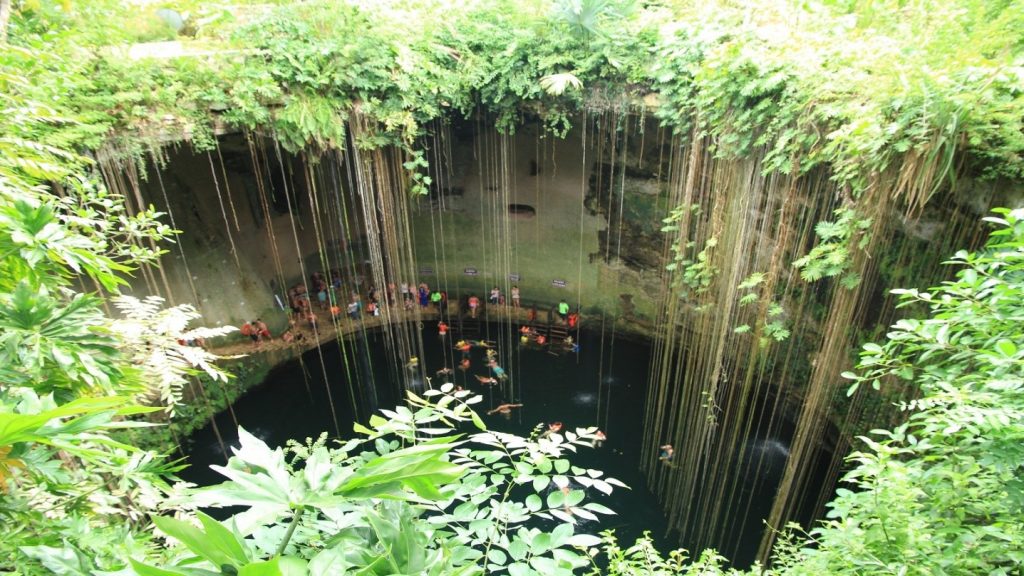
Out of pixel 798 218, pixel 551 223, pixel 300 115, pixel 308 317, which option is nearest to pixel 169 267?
pixel 308 317

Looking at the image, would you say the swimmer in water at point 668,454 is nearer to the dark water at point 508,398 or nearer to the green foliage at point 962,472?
the dark water at point 508,398

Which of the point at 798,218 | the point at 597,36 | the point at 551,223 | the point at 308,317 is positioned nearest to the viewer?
the point at 798,218

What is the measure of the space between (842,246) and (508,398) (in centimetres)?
428

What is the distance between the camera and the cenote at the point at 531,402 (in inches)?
204

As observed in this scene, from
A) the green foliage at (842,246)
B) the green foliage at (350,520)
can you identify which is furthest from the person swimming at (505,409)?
the green foliage at (350,520)

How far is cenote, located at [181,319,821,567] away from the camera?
17.0 feet

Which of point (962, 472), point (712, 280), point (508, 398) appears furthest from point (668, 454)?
point (962, 472)

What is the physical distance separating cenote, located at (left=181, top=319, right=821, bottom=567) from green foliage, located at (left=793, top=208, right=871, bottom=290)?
2448 millimetres

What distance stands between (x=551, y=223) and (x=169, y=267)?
16.5 ft

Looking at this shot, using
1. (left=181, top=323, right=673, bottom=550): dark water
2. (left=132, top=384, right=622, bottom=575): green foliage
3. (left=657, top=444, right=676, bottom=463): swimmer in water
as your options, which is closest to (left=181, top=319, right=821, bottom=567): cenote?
(left=181, top=323, right=673, bottom=550): dark water

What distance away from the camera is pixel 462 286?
28.3 ft

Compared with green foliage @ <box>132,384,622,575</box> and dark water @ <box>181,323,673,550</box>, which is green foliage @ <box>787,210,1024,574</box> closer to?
green foliage @ <box>132,384,622,575</box>

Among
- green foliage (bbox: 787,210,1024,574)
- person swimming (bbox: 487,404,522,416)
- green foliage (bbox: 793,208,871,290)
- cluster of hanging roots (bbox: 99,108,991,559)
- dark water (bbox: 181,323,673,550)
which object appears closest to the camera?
green foliage (bbox: 787,210,1024,574)

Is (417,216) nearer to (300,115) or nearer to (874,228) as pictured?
(300,115)
